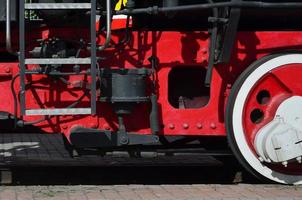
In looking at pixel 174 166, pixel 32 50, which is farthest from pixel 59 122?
pixel 174 166

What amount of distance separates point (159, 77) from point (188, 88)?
54cm

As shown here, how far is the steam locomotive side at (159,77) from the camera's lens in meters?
4.91

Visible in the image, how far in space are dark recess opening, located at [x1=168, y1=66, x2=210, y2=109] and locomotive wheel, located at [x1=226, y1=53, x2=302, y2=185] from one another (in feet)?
1.48

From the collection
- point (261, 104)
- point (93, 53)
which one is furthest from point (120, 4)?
point (261, 104)

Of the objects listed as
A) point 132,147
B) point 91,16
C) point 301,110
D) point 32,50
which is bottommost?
point 132,147

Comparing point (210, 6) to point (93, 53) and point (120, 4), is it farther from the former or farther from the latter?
point (93, 53)

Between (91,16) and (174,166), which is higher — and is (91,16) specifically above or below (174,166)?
above

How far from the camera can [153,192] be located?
503 cm

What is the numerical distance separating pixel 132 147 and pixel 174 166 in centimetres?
123

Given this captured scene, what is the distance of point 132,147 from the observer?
5316 mm

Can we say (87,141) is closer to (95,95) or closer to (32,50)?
(95,95)

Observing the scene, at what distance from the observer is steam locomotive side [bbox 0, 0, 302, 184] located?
491 centimetres

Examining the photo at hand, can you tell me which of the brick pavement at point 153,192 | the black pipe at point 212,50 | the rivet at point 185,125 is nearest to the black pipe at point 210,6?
the black pipe at point 212,50

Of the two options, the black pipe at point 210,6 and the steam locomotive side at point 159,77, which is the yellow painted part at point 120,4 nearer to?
the steam locomotive side at point 159,77
